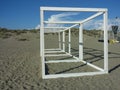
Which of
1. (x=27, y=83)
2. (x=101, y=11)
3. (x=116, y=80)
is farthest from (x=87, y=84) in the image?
(x=101, y=11)

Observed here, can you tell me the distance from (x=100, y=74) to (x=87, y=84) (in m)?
1.32

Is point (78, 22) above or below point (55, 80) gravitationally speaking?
above

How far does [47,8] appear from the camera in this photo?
570 centimetres

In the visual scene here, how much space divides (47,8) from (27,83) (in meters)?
2.30

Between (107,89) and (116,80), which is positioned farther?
(116,80)

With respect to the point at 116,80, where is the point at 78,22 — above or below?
above

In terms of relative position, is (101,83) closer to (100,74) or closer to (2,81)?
(100,74)

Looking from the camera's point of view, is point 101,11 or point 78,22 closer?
point 101,11

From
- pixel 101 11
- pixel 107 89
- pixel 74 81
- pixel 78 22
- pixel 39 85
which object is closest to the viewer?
pixel 107 89

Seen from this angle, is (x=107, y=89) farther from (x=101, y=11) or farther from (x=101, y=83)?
(x=101, y=11)

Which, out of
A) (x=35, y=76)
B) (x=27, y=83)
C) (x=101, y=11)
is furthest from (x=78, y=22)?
(x=27, y=83)

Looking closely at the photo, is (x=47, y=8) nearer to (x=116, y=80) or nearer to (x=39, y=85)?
(x=39, y=85)

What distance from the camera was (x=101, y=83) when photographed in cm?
→ 514

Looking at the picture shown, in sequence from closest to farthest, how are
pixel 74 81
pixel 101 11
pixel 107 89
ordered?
pixel 107 89 → pixel 74 81 → pixel 101 11
